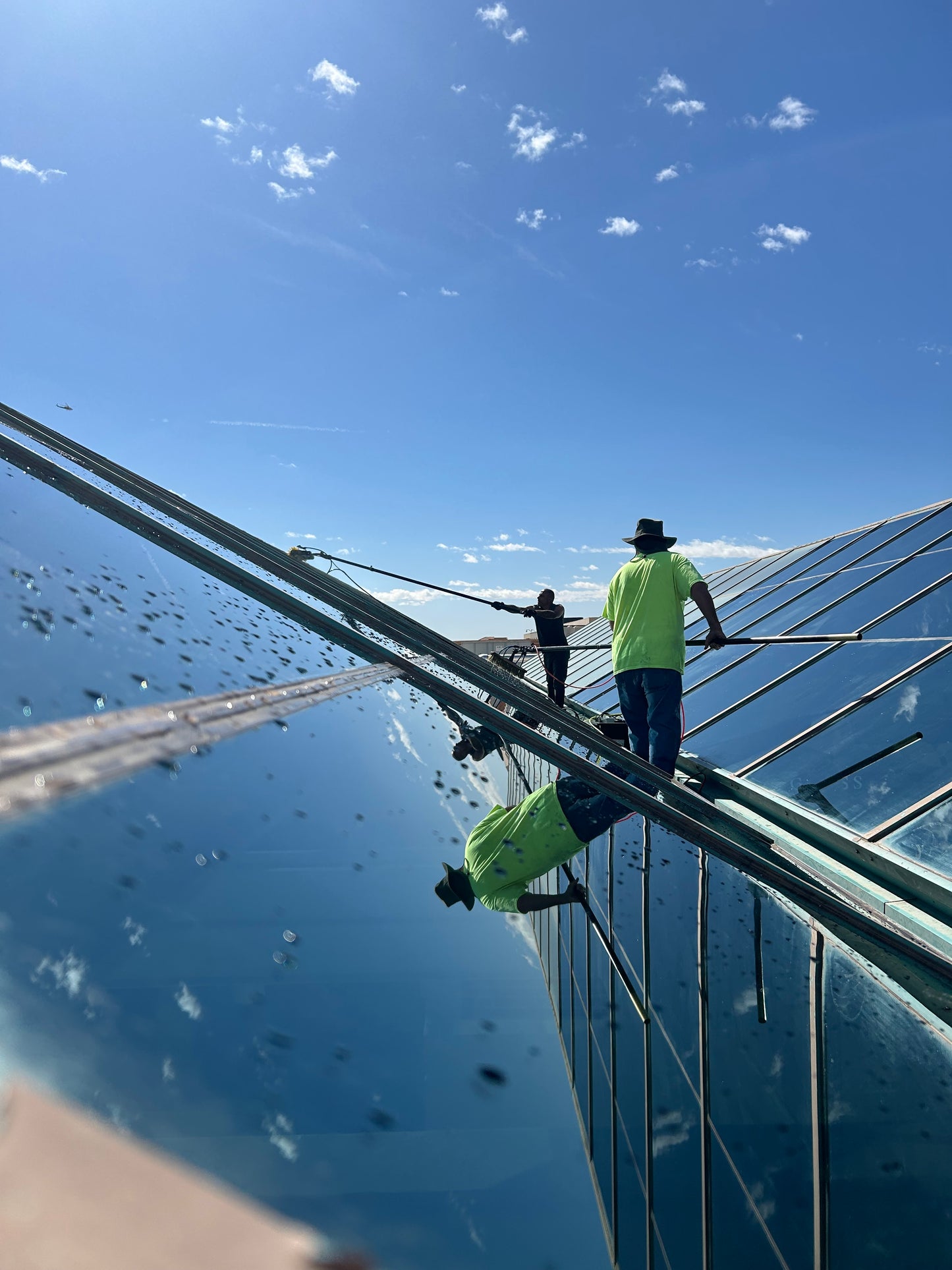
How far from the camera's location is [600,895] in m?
5.04

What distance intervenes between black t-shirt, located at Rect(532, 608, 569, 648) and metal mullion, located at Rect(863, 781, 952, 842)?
21.5 ft

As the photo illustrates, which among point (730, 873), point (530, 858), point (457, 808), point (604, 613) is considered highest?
point (604, 613)

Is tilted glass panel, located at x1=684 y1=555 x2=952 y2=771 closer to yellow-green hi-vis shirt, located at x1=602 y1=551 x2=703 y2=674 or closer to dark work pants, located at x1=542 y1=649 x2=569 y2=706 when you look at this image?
yellow-green hi-vis shirt, located at x1=602 y1=551 x2=703 y2=674

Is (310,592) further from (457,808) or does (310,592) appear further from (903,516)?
(903,516)

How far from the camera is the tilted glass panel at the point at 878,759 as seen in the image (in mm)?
3744

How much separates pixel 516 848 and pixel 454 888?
53cm

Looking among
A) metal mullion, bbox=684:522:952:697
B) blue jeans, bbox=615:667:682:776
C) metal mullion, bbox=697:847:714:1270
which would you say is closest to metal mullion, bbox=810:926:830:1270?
metal mullion, bbox=697:847:714:1270

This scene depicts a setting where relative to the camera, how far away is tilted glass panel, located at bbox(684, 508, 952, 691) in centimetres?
820

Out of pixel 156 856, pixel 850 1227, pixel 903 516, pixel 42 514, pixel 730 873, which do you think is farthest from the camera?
pixel 903 516

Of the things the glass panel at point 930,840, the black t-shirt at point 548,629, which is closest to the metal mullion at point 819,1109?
the glass panel at point 930,840

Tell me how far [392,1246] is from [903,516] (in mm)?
11109

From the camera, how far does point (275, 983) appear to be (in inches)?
40.0

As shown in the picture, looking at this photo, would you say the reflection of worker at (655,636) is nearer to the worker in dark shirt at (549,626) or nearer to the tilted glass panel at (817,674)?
the tilted glass panel at (817,674)

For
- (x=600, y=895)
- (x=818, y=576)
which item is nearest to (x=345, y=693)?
(x=600, y=895)
